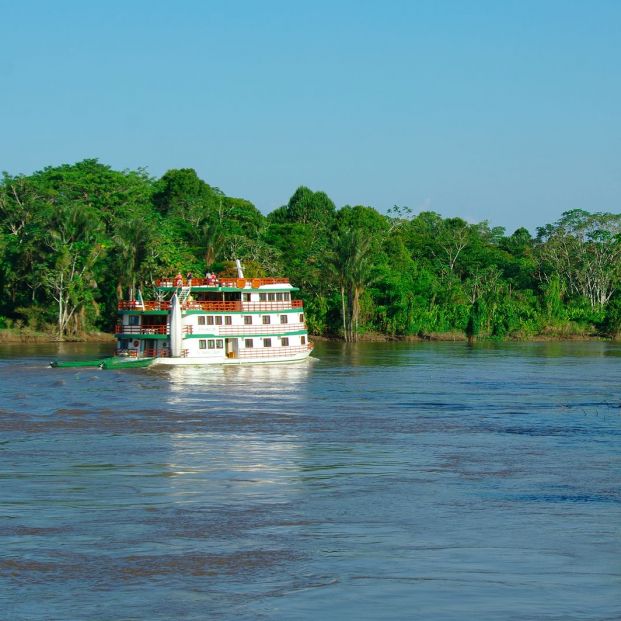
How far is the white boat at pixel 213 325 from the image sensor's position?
66.1 metres

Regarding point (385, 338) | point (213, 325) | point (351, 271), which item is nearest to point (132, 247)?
point (351, 271)

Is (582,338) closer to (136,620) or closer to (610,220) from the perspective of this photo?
(610,220)

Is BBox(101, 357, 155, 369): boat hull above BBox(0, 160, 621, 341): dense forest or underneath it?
underneath

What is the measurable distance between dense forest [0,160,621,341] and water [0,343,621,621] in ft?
172

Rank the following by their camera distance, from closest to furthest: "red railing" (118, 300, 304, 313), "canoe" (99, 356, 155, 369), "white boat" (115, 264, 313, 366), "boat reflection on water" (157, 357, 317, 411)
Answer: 1. "boat reflection on water" (157, 357, 317, 411)
2. "canoe" (99, 356, 155, 369)
3. "white boat" (115, 264, 313, 366)
4. "red railing" (118, 300, 304, 313)

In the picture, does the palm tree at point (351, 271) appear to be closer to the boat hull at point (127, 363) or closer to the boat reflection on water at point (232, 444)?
the boat hull at point (127, 363)

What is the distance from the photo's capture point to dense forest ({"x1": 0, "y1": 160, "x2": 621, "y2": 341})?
100812 millimetres

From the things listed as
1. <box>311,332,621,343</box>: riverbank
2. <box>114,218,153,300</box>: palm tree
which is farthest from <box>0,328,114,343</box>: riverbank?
<box>311,332,621,343</box>: riverbank

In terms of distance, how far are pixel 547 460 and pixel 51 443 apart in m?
15.6

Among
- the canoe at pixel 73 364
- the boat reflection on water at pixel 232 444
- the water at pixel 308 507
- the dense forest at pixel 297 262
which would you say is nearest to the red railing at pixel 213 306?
the canoe at pixel 73 364

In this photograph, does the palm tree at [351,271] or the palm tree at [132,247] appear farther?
the palm tree at [351,271]

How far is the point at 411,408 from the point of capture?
152ft

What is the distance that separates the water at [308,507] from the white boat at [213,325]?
15926 mm

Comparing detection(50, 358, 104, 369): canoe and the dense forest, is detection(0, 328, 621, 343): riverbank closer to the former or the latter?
the dense forest
